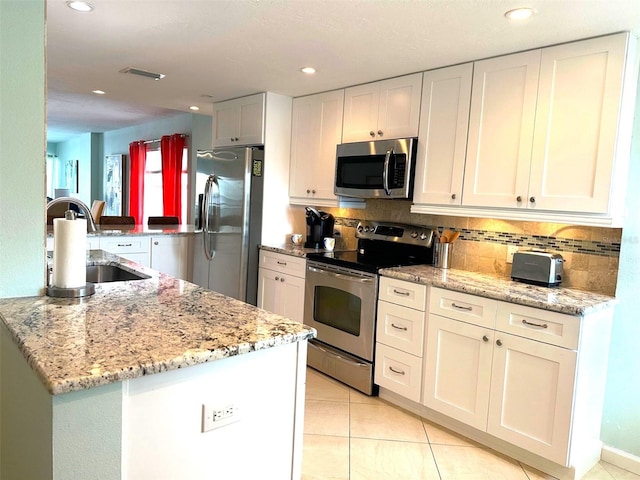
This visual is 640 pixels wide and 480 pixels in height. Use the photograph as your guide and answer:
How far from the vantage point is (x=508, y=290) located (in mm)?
A: 2434

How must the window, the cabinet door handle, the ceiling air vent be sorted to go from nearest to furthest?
the cabinet door handle → the ceiling air vent → the window

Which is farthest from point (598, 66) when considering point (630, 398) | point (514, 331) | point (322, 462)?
point (322, 462)

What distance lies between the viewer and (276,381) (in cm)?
146

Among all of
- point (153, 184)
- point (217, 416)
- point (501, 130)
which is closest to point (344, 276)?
point (501, 130)

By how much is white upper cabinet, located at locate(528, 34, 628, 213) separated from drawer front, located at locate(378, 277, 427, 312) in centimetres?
79

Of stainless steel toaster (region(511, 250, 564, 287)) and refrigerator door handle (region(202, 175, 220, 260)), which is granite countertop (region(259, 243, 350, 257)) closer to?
refrigerator door handle (region(202, 175, 220, 260))

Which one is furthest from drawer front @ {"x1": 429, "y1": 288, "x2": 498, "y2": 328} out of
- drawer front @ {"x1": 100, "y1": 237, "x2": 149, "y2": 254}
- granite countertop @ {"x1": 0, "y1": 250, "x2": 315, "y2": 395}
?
drawer front @ {"x1": 100, "y1": 237, "x2": 149, "y2": 254}

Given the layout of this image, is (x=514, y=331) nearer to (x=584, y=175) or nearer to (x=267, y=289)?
(x=584, y=175)

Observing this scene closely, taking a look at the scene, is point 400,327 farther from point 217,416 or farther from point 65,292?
point 65,292

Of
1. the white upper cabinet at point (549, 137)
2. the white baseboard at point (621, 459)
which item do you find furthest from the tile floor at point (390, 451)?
the white upper cabinet at point (549, 137)

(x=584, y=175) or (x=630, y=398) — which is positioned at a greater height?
(x=584, y=175)

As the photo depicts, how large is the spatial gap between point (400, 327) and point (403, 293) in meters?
0.22

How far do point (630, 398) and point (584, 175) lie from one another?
3.90 feet

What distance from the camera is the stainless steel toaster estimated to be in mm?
2510
